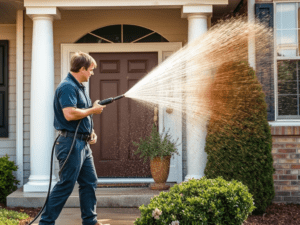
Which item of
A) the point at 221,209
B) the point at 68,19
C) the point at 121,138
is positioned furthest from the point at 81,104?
the point at 68,19

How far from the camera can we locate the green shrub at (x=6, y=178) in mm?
6720

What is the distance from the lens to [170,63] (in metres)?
7.25

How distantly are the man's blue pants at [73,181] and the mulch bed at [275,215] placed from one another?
1348mm

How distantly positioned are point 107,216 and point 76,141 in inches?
73.7

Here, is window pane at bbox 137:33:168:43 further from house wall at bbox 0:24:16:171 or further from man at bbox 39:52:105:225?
man at bbox 39:52:105:225

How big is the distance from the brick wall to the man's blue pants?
3364mm

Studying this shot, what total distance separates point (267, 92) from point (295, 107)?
1.82ft

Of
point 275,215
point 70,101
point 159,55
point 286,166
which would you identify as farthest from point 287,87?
point 70,101

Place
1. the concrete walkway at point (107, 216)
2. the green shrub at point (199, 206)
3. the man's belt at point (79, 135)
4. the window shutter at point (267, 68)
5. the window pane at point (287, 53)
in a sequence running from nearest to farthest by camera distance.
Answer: the green shrub at point (199, 206), the man's belt at point (79, 135), the concrete walkway at point (107, 216), the window shutter at point (267, 68), the window pane at point (287, 53)

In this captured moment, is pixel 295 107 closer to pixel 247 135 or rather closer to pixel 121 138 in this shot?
pixel 247 135

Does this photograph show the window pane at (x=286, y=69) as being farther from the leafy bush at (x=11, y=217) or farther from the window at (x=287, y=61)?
the leafy bush at (x=11, y=217)

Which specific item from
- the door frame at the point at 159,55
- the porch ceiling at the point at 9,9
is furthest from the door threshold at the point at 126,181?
the porch ceiling at the point at 9,9

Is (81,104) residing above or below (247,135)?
above

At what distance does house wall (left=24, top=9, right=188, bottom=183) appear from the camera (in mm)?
7410
